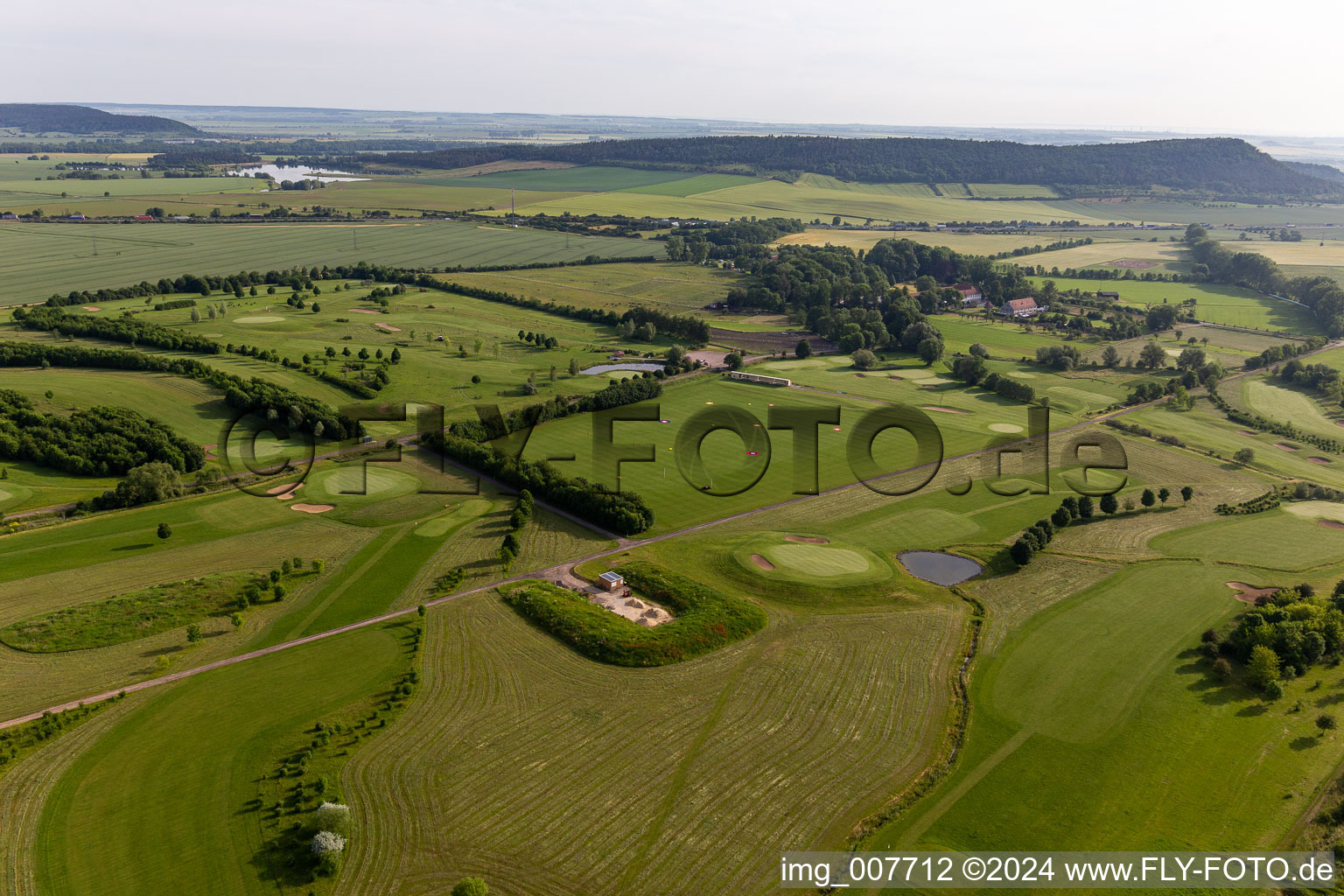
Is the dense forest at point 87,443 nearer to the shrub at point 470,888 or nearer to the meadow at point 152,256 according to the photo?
the shrub at point 470,888

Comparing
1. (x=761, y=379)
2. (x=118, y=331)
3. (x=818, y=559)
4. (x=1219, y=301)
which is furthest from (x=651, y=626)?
(x=1219, y=301)

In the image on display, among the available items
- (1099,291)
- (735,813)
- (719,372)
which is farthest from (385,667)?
(1099,291)

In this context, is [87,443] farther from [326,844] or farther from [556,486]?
[326,844]

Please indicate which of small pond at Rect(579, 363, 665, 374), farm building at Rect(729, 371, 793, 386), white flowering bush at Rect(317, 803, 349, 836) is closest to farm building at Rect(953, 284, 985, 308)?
farm building at Rect(729, 371, 793, 386)

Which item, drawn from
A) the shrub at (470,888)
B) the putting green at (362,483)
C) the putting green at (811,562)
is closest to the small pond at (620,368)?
the putting green at (362,483)

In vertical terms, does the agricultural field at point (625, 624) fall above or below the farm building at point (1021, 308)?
below
